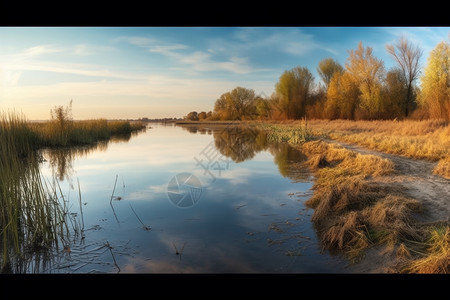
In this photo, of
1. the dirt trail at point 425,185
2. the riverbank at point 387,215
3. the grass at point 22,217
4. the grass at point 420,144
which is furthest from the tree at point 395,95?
the grass at point 22,217

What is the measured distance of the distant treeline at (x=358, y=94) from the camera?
65.4ft

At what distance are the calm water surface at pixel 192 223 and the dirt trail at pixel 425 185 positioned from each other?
1692mm

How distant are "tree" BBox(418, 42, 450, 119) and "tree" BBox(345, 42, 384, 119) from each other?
5.49 m

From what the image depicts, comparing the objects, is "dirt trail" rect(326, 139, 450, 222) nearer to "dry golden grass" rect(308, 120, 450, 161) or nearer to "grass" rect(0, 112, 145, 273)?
"dry golden grass" rect(308, 120, 450, 161)

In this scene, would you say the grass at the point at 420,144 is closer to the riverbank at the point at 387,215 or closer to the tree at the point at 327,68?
the riverbank at the point at 387,215

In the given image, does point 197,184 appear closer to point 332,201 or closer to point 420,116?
point 332,201

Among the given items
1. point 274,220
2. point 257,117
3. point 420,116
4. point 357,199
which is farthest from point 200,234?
point 257,117

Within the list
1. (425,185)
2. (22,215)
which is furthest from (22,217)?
(425,185)

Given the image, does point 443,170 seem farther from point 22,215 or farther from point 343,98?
point 343,98

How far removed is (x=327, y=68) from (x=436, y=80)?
1776cm

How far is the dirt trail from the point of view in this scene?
4.47m

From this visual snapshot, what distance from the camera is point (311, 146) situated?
522 inches

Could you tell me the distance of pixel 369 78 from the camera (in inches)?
1078

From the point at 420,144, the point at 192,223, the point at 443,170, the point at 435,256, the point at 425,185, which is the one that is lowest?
the point at 192,223
